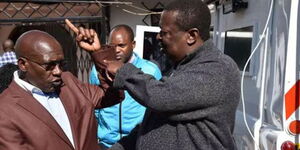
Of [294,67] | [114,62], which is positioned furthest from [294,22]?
[114,62]

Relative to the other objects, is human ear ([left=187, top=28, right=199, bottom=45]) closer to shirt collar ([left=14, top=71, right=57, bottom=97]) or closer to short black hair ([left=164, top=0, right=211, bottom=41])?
short black hair ([left=164, top=0, right=211, bottom=41])

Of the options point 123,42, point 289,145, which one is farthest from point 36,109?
point 123,42

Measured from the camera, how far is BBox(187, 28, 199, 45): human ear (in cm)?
198

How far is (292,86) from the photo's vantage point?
2615 mm

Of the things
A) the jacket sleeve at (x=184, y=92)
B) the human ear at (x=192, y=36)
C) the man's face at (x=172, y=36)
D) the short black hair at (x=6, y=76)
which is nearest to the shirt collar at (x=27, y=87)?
the jacket sleeve at (x=184, y=92)

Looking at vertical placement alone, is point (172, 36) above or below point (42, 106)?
above

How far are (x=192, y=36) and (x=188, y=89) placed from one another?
10.8 inches

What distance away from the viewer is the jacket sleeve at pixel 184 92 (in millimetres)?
1856

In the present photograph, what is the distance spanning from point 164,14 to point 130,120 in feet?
4.92

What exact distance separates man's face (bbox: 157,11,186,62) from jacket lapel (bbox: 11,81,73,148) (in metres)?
0.68

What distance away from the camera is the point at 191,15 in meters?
1.96

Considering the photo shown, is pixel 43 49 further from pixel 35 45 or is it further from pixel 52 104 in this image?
pixel 52 104

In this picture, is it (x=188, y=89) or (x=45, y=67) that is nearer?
(x=188, y=89)

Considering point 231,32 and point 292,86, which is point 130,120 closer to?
point 292,86
